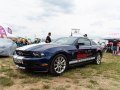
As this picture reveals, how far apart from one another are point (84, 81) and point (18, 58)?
7.52 feet

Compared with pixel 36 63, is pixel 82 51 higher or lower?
higher

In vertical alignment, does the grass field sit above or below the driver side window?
below

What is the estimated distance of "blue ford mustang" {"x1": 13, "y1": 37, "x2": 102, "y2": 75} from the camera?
6980 millimetres

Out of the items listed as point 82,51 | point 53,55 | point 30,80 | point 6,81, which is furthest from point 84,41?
point 6,81

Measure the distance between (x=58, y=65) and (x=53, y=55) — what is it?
482 mm

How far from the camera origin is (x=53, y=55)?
7.22 m

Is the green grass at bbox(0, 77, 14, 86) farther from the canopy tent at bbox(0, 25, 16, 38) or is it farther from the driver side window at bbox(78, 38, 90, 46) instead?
the canopy tent at bbox(0, 25, 16, 38)

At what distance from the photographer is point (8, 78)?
683 cm

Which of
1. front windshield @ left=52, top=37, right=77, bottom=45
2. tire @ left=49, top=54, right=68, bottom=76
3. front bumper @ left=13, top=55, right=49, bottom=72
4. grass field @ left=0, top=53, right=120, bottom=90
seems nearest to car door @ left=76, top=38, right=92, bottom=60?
front windshield @ left=52, top=37, right=77, bottom=45

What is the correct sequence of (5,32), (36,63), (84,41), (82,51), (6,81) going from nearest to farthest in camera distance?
(6,81) < (36,63) < (82,51) < (84,41) < (5,32)

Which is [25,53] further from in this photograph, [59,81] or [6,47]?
[6,47]

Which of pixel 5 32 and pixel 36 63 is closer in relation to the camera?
pixel 36 63

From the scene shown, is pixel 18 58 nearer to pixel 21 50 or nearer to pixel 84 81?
pixel 21 50

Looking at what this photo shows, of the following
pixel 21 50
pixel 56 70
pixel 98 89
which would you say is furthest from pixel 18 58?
pixel 98 89
